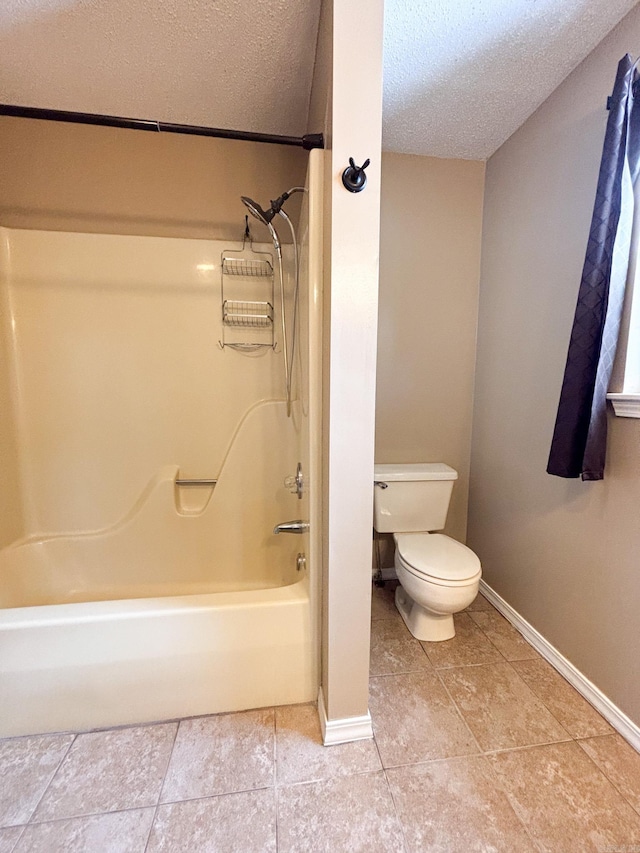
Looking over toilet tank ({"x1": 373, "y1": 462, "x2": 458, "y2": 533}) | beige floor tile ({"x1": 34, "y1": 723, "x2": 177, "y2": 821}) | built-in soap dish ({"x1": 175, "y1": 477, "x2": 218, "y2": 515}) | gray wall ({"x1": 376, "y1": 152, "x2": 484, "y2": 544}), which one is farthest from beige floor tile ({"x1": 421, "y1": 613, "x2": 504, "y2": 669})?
built-in soap dish ({"x1": 175, "y1": 477, "x2": 218, "y2": 515})

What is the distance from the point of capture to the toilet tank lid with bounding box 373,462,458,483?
1751mm

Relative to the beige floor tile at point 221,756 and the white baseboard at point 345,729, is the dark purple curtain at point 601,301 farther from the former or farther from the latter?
the beige floor tile at point 221,756

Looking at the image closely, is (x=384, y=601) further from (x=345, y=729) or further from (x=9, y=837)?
(x=9, y=837)

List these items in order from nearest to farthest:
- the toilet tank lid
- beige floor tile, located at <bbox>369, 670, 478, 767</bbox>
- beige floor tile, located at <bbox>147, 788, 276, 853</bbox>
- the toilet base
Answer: beige floor tile, located at <bbox>147, 788, 276, 853</bbox>
beige floor tile, located at <bbox>369, 670, 478, 767</bbox>
the toilet base
the toilet tank lid

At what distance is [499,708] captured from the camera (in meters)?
1.24

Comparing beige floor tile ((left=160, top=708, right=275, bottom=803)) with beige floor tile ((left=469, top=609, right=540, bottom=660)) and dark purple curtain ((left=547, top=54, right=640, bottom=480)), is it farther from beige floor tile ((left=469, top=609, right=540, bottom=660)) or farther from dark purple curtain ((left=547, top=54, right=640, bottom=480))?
dark purple curtain ((left=547, top=54, right=640, bottom=480))

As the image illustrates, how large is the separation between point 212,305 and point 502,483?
70.0 inches

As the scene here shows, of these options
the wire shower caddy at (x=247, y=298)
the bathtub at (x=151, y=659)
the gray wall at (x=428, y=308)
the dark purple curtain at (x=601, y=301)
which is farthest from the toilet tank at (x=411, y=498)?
the wire shower caddy at (x=247, y=298)

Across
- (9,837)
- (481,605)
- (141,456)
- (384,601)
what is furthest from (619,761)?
(141,456)

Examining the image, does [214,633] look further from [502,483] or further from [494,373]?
[494,373]

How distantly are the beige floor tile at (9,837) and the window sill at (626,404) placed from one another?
83.4 inches

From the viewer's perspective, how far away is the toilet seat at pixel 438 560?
141 cm

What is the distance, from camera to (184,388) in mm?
1845

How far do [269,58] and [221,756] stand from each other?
2.44 m
